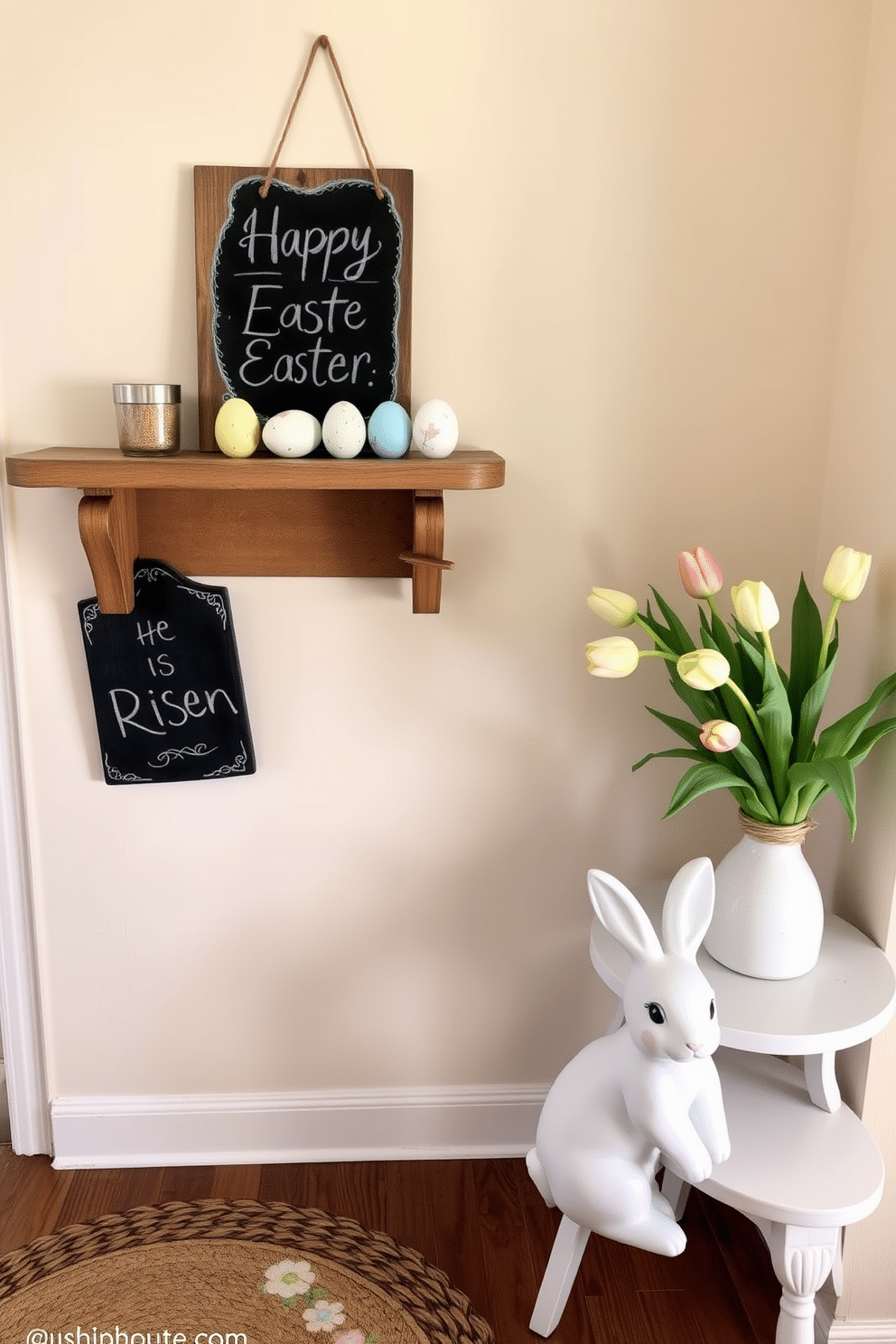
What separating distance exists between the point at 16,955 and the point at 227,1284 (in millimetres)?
603

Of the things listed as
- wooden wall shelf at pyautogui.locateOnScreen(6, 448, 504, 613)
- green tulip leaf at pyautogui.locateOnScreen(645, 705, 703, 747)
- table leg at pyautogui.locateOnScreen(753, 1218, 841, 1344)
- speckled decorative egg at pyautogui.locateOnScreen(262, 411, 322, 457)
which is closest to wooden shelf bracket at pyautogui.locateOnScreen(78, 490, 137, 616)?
wooden wall shelf at pyautogui.locateOnScreen(6, 448, 504, 613)

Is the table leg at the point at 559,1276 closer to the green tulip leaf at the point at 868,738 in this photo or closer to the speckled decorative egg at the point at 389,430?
the green tulip leaf at the point at 868,738

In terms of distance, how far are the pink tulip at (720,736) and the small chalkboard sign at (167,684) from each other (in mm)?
719

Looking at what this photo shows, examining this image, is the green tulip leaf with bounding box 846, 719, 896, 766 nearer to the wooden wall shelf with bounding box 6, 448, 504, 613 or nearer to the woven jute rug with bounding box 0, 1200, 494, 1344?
the wooden wall shelf with bounding box 6, 448, 504, 613

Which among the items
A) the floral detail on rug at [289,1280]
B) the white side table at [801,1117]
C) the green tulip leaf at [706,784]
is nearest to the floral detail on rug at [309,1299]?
the floral detail on rug at [289,1280]

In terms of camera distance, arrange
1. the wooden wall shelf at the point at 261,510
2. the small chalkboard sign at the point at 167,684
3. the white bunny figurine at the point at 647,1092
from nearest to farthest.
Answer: the white bunny figurine at the point at 647,1092
the wooden wall shelf at the point at 261,510
the small chalkboard sign at the point at 167,684

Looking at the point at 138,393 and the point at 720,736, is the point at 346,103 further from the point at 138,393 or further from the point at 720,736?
the point at 720,736

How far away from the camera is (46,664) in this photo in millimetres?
1676

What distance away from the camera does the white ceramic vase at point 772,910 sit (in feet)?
4.68

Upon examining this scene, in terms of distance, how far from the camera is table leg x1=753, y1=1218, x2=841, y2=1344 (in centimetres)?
133

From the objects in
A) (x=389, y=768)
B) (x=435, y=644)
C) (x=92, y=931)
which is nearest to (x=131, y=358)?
(x=435, y=644)

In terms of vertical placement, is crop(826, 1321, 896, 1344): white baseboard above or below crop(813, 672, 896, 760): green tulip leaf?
below

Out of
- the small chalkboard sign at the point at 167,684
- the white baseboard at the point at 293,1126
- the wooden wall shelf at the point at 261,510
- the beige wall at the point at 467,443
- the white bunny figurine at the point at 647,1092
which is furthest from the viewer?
the white baseboard at the point at 293,1126

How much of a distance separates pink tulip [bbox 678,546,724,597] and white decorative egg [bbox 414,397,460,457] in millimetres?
341
